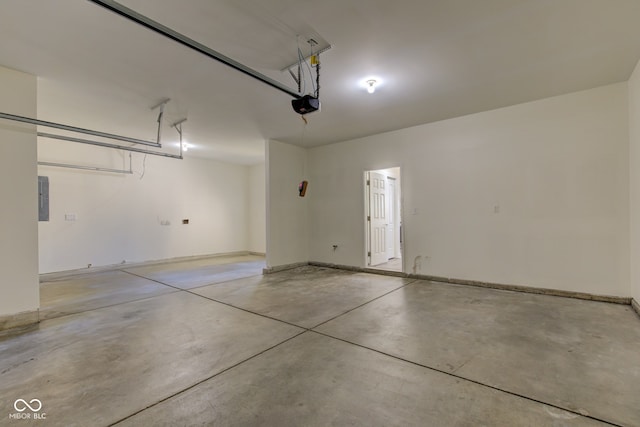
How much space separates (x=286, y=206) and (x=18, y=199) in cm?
410

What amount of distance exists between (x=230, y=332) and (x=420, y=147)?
4.23 m

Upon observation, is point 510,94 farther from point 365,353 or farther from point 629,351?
point 365,353

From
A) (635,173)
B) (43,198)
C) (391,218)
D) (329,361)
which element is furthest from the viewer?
(391,218)

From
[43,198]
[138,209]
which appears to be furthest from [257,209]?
[43,198]

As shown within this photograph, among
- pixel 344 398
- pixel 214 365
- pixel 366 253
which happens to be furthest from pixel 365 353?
pixel 366 253

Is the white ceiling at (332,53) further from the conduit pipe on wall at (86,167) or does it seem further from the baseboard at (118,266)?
the baseboard at (118,266)

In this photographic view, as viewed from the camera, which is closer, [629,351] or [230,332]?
[629,351]

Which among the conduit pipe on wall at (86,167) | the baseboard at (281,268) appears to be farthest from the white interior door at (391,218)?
the conduit pipe on wall at (86,167)

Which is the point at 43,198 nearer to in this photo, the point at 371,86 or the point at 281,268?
the point at 281,268

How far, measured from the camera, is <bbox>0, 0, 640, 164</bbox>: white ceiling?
7.20 feet

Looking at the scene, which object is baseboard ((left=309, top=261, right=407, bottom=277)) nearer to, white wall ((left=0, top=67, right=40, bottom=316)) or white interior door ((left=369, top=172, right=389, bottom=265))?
white interior door ((left=369, top=172, right=389, bottom=265))

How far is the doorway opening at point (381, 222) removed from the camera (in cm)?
591

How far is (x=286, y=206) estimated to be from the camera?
6285 millimetres

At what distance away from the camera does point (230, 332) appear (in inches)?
112
